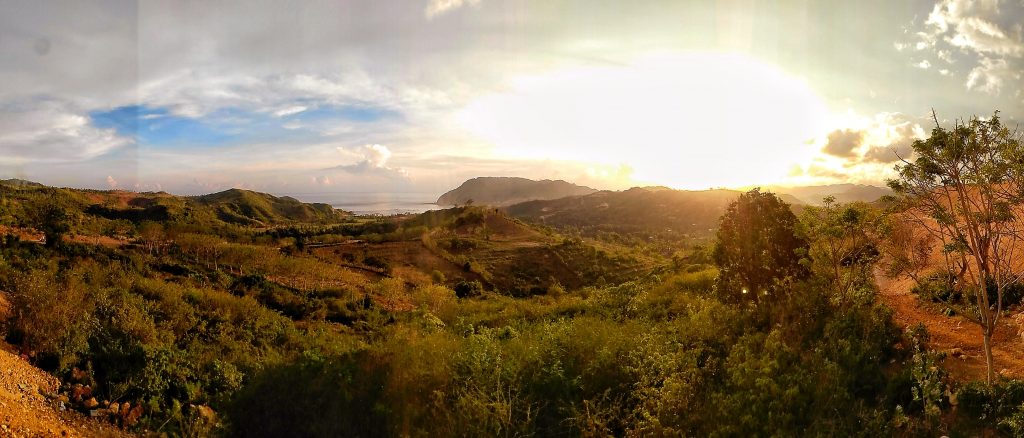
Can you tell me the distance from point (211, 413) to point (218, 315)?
8.09m

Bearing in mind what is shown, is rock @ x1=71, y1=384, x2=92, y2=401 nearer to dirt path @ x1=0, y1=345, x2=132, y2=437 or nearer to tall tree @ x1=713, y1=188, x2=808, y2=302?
dirt path @ x1=0, y1=345, x2=132, y2=437

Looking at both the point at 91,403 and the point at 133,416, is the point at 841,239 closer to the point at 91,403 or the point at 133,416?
the point at 133,416

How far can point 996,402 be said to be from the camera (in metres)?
6.41

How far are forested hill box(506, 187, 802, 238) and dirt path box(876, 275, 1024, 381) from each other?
10646 cm

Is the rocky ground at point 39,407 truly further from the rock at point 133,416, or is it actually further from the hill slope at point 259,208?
the hill slope at point 259,208

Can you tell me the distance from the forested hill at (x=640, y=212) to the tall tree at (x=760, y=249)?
105179 mm

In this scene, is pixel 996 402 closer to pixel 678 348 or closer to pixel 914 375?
pixel 914 375

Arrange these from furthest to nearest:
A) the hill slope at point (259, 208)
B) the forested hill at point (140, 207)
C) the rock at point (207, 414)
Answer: the hill slope at point (259, 208) < the forested hill at point (140, 207) < the rock at point (207, 414)

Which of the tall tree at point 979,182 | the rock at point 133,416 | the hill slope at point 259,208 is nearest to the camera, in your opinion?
the tall tree at point 979,182

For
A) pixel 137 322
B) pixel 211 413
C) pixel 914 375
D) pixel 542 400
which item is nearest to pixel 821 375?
pixel 914 375

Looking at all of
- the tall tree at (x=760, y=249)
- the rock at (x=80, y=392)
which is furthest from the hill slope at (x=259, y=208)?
the tall tree at (x=760, y=249)

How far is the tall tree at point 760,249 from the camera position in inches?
486

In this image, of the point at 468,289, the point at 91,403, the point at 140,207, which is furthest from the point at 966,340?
the point at 140,207

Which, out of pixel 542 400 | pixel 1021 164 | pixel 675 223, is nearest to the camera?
pixel 1021 164
